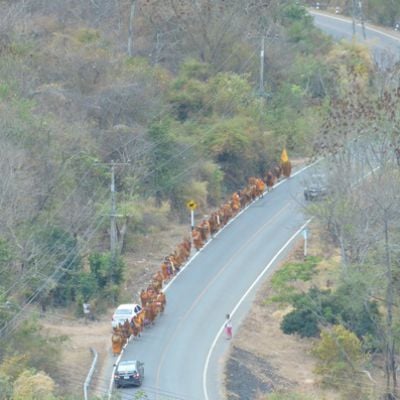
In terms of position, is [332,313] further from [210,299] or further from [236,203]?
[236,203]

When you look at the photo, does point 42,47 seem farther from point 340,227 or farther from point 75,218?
point 340,227

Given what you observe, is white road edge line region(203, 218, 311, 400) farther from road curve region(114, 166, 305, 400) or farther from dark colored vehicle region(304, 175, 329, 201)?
dark colored vehicle region(304, 175, 329, 201)

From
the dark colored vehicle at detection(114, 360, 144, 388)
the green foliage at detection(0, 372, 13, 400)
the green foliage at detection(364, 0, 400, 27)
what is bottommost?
the dark colored vehicle at detection(114, 360, 144, 388)

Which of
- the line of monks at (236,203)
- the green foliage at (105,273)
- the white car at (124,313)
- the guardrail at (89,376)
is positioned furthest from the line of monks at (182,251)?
the green foliage at (105,273)

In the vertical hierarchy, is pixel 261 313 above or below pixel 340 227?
below

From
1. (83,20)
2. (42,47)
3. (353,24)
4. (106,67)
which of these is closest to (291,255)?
(106,67)

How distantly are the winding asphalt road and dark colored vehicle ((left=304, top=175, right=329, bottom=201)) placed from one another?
0.54 m

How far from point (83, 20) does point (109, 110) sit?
14429mm

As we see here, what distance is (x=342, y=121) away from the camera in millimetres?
52469

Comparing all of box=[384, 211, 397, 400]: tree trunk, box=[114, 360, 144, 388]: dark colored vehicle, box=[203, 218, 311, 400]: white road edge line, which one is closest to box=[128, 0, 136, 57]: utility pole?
box=[203, 218, 311, 400]: white road edge line

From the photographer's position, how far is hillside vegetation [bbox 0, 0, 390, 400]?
46.3m

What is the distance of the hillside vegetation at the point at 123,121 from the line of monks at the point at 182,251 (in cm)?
138

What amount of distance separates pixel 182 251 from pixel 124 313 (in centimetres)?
628

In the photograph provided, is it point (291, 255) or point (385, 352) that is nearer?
point (385, 352)
